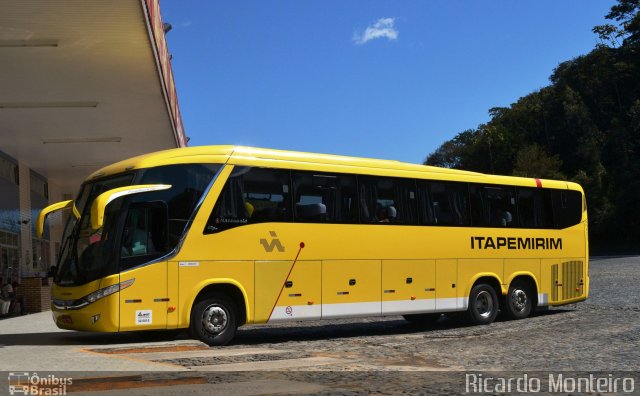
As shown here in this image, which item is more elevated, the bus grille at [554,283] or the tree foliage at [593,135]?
the tree foliage at [593,135]

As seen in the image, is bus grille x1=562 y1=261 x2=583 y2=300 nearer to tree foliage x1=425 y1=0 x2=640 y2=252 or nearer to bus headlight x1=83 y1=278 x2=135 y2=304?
bus headlight x1=83 y1=278 x2=135 y2=304

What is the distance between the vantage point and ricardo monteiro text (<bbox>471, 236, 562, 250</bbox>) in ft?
53.8

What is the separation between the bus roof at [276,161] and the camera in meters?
12.3

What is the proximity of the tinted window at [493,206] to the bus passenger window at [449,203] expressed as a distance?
0.87 feet

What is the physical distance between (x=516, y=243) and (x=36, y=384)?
1222 centimetres

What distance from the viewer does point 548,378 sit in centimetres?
866

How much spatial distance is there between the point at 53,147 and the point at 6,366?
19.9 m

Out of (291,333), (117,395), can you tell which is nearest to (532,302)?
(291,333)

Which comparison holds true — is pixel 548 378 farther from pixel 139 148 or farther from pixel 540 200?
pixel 139 148

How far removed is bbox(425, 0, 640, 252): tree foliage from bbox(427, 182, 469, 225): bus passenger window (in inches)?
2136

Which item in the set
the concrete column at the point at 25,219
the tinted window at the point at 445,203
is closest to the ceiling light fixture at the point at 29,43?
the tinted window at the point at 445,203

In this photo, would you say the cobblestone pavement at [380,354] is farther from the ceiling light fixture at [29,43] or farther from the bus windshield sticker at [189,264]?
the ceiling light fixture at [29,43]

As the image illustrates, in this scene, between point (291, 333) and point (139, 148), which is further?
point (139, 148)

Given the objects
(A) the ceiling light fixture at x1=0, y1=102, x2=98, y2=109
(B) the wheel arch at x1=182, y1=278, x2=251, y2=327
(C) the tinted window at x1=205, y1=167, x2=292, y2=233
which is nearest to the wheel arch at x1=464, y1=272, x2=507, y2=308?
(C) the tinted window at x1=205, y1=167, x2=292, y2=233
